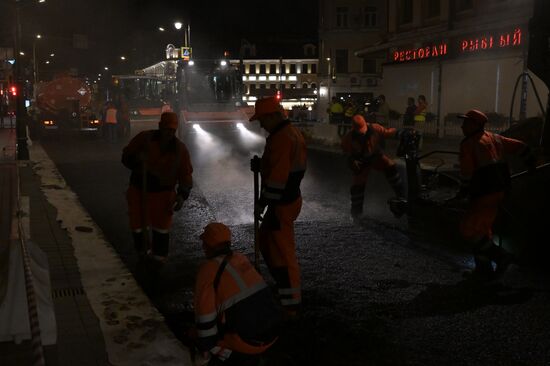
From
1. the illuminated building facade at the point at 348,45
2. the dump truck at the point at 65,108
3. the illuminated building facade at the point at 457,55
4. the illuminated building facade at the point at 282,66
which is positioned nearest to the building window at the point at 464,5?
the illuminated building facade at the point at 457,55

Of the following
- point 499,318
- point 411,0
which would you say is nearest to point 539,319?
point 499,318

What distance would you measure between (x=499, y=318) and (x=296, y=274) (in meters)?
1.64

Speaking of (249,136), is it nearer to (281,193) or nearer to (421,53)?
(421,53)

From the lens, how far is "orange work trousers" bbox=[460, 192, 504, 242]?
5.93m

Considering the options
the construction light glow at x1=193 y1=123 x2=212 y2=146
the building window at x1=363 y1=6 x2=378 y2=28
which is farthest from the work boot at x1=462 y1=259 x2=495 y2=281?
the building window at x1=363 y1=6 x2=378 y2=28

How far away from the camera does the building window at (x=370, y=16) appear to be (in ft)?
170

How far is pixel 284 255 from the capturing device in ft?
16.5

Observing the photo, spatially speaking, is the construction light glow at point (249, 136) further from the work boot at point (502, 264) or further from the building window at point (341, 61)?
the building window at point (341, 61)

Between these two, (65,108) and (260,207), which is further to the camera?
(65,108)

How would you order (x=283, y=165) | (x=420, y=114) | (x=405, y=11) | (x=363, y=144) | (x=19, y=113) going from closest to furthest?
1. (x=283, y=165)
2. (x=363, y=144)
3. (x=19, y=113)
4. (x=420, y=114)
5. (x=405, y=11)

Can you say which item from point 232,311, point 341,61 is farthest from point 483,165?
point 341,61

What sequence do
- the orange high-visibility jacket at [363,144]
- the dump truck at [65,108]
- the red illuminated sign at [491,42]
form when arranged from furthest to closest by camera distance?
the dump truck at [65,108] < the red illuminated sign at [491,42] < the orange high-visibility jacket at [363,144]

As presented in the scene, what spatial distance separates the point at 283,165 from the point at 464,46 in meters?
21.0

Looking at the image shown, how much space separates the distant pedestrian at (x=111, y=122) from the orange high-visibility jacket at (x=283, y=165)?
20912mm
